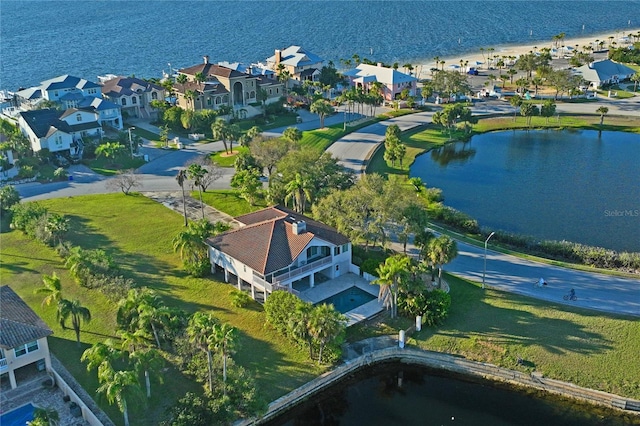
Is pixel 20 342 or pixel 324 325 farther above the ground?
pixel 324 325

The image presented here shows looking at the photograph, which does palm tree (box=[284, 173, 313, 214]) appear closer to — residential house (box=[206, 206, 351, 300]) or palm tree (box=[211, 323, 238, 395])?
residential house (box=[206, 206, 351, 300])

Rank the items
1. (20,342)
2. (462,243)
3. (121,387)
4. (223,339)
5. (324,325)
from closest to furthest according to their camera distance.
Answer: (121,387)
(223,339)
(20,342)
(324,325)
(462,243)

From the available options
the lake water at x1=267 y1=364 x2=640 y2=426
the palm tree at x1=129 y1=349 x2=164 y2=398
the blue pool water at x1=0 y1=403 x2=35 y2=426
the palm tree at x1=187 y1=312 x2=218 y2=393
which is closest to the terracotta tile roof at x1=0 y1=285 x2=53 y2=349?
the blue pool water at x1=0 y1=403 x2=35 y2=426

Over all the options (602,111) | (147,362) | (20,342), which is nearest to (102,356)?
(147,362)

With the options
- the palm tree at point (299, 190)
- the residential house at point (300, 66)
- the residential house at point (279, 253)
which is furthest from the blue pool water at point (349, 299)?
the residential house at point (300, 66)

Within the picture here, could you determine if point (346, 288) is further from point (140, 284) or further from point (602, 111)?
point (602, 111)

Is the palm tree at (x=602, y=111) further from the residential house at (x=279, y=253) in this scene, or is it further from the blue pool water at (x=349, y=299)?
the blue pool water at (x=349, y=299)
